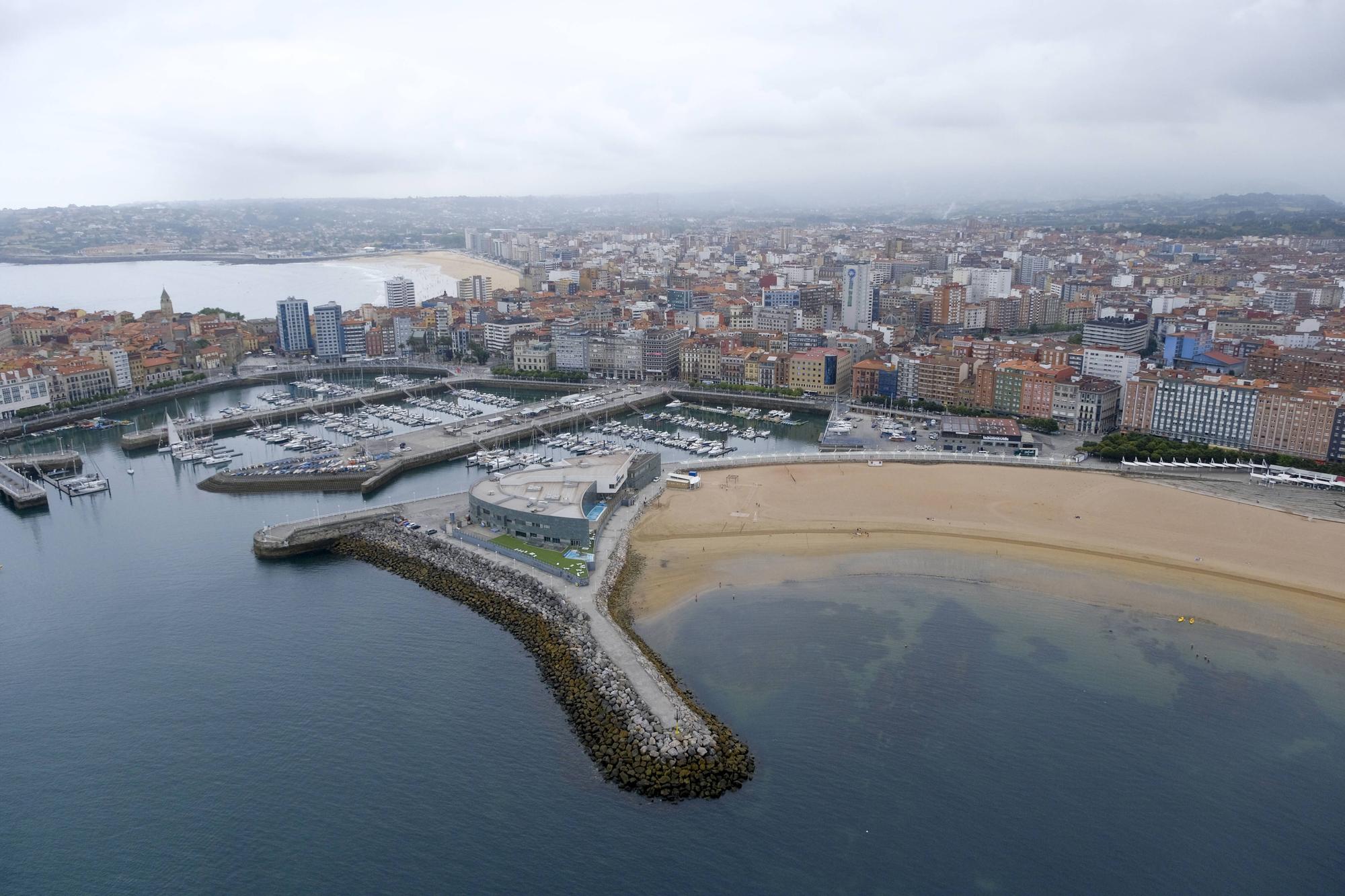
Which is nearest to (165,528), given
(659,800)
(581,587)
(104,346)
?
(581,587)

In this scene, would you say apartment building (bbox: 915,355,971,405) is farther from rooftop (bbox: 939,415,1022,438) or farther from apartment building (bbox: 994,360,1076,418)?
rooftop (bbox: 939,415,1022,438)

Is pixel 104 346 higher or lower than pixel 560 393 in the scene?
higher

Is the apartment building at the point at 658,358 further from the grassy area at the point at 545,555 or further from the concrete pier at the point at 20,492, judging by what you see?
Result: the concrete pier at the point at 20,492

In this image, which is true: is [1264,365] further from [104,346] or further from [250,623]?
[104,346]

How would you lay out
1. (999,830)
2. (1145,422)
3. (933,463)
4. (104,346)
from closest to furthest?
1. (999,830)
2. (933,463)
3. (1145,422)
4. (104,346)

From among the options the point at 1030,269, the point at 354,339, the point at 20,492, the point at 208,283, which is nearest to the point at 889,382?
the point at 354,339

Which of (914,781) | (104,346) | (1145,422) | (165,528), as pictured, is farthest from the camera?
(104,346)
